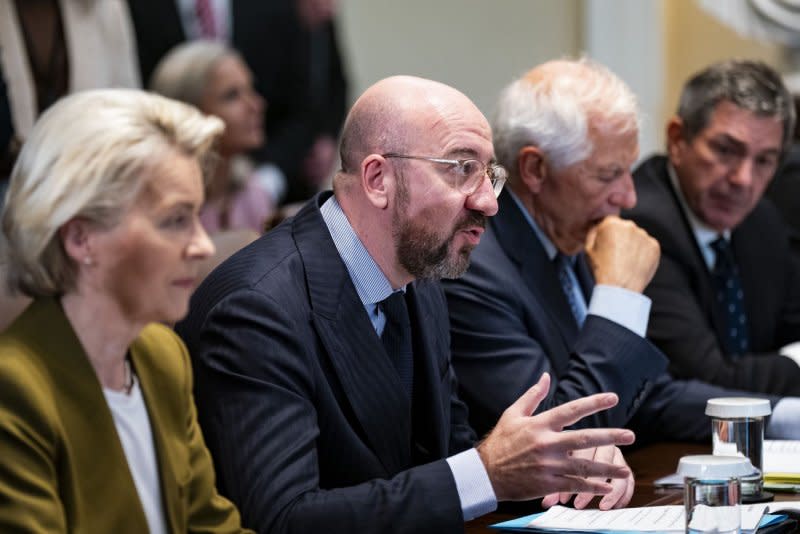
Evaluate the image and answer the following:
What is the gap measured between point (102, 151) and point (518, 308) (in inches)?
44.5

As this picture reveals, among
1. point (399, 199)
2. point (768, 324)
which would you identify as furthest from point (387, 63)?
point (399, 199)

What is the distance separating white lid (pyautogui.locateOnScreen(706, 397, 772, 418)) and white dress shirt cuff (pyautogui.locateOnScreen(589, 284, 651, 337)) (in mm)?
379

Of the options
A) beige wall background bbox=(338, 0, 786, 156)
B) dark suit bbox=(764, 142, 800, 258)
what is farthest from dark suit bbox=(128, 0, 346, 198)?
dark suit bbox=(764, 142, 800, 258)

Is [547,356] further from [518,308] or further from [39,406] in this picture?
[39,406]

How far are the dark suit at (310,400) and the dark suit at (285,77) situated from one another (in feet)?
11.8

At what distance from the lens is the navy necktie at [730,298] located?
337 centimetres

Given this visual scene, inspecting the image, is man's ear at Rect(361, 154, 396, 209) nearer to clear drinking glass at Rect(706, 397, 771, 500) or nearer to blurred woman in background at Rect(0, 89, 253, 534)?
blurred woman in background at Rect(0, 89, 253, 534)

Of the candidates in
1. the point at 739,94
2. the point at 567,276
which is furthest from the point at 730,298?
the point at 567,276

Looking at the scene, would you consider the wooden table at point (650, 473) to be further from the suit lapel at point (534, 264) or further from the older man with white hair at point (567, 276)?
the suit lapel at point (534, 264)

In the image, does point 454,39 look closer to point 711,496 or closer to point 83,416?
point 711,496

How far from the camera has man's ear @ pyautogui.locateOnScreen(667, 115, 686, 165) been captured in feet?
11.3

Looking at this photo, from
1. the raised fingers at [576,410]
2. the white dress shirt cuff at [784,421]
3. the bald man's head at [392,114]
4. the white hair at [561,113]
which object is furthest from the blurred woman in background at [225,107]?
the raised fingers at [576,410]

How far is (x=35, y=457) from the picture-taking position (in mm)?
1557

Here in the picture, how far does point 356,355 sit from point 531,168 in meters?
0.91
